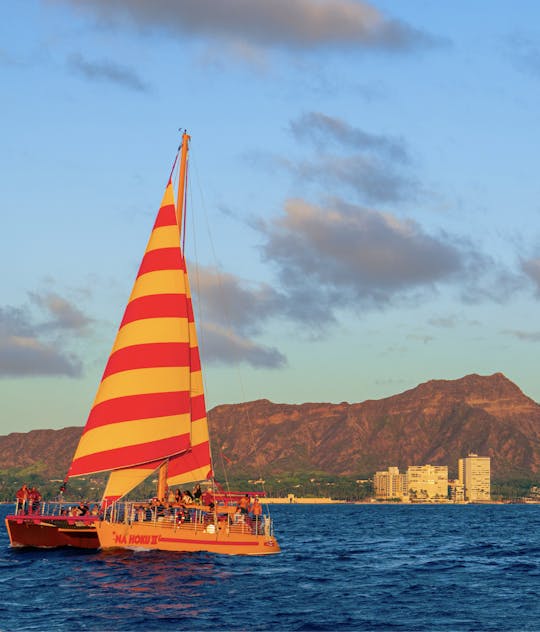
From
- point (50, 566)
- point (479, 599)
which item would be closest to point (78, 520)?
point (50, 566)

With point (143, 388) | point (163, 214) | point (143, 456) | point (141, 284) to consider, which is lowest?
point (143, 456)

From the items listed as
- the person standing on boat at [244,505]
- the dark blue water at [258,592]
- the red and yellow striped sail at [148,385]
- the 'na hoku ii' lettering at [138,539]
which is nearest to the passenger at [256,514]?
the person standing on boat at [244,505]

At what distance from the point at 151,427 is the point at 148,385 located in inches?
89.4

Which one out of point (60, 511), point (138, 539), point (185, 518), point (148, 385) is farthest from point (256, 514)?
point (60, 511)

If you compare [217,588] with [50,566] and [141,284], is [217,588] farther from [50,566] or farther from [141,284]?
[141,284]

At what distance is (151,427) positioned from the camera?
55406mm

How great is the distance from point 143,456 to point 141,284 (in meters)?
9.55

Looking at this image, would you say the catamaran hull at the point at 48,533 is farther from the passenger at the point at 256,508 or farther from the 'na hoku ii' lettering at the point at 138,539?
the passenger at the point at 256,508

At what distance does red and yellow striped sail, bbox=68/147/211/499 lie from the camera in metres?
55.2

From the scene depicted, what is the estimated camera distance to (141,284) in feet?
188

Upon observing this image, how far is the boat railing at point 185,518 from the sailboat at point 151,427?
56 millimetres

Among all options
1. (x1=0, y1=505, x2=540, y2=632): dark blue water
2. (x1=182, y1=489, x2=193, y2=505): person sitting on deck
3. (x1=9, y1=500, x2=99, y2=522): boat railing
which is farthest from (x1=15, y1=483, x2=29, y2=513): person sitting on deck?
(x1=182, y1=489, x2=193, y2=505): person sitting on deck

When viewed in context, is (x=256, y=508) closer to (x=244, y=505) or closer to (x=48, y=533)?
(x=244, y=505)

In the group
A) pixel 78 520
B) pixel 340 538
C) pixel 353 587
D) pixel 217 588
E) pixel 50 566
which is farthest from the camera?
pixel 340 538
